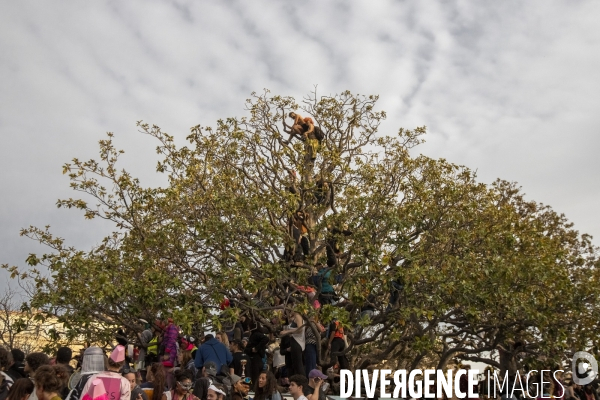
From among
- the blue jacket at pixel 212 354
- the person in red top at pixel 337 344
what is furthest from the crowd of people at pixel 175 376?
the person in red top at pixel 337 344

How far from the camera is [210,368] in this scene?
884 centimetres

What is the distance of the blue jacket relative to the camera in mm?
9336

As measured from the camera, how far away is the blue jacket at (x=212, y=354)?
9.34 metres

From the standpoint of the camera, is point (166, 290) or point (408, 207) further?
point (408, 207)

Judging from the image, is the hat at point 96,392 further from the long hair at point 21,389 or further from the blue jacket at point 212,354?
the blue jacket at point 212,354

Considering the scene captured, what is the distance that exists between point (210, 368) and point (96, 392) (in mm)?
3920

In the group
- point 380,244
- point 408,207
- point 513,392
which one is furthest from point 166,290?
point 513,392

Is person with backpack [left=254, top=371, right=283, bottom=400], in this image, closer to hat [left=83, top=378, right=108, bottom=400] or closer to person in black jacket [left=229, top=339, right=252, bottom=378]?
person in black jacket [left=229, top=339, right=252, bottom=378]

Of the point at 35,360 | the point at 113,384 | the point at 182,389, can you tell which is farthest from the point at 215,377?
the point at 113,384

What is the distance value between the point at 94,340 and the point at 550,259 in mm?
9800

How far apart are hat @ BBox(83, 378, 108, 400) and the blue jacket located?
4.30 m

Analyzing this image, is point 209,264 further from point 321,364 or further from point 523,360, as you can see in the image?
point 523,360

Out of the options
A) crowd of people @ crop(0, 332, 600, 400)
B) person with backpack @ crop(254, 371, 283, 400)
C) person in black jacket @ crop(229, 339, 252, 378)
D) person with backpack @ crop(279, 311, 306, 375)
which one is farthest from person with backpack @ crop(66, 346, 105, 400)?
person with backpack @ crop(279, 311, 306, 375)

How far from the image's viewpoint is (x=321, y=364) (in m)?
12.3
